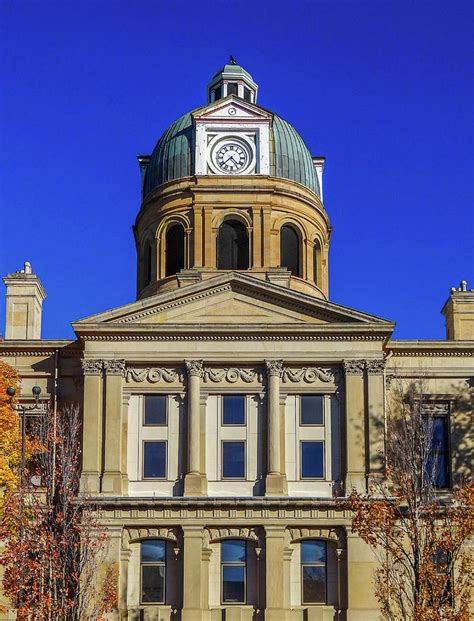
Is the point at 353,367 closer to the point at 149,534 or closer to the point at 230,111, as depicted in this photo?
the point at 149,534

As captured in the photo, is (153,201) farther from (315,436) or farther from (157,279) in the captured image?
(315,436)

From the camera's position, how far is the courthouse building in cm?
5156

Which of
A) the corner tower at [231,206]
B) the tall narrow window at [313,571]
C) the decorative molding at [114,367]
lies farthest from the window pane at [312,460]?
the corner tower at [231,206]

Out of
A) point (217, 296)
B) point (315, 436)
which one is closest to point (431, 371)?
point (315, 436)

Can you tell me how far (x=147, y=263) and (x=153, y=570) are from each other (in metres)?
17.7

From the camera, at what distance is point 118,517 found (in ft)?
169

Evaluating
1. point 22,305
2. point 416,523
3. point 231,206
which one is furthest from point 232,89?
point 416,523

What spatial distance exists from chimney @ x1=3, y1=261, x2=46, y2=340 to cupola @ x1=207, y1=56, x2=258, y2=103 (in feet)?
50.4

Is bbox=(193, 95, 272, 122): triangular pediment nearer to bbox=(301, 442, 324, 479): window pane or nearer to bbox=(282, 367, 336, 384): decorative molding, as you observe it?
bbox=(282, 367, 336, 384): decorative molding

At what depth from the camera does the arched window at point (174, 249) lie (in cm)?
6272

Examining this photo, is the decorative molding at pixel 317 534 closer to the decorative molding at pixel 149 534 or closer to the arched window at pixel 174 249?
the decorative molding at pixel 149 534

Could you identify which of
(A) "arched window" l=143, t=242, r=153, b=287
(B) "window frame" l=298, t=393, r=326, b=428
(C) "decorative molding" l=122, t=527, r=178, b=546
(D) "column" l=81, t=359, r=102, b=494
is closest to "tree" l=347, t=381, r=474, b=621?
(B) "window frame" l=298, t=393, r=326, b=428

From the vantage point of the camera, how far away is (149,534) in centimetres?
5191

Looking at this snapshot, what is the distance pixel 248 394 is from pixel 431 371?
8.22 meters
